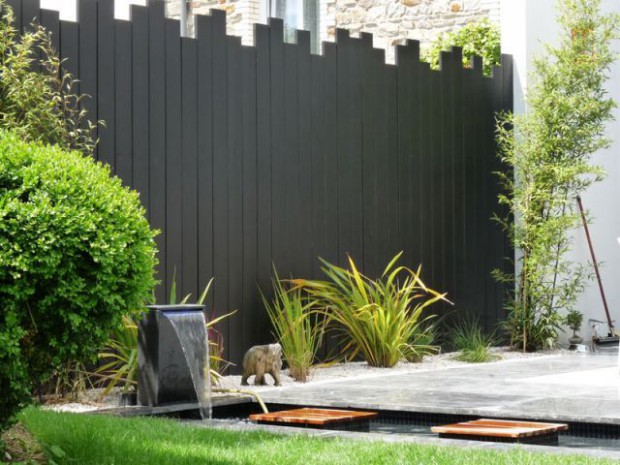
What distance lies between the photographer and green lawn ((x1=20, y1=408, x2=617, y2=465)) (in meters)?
4.50

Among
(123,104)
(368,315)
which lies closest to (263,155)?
(123,104)

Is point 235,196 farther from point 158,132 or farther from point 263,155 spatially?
point 158,132

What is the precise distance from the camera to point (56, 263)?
13.4ft

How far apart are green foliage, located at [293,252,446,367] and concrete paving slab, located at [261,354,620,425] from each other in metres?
0.43

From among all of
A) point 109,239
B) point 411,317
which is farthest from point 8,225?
point 411,317

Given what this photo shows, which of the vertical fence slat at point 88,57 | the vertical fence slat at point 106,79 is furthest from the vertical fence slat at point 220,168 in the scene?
the vertical fence slat at point 88,57

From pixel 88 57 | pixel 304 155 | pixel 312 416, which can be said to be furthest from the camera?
pixel 304 155

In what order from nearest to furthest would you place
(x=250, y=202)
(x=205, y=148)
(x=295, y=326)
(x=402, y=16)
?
1. (x=295, y=326)
2. (x=205, y=148)
3. (x=250, y=202)
4. (x=402, y=16)

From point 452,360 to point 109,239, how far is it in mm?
5829

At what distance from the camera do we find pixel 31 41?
701 cm

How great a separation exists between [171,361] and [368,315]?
2515 mm

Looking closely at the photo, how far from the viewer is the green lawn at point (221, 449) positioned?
450 cm

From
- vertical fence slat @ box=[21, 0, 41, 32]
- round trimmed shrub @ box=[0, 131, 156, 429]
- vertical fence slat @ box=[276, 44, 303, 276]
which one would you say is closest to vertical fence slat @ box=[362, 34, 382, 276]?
vertical fence slat @ box=[276, 44, 303, 276]

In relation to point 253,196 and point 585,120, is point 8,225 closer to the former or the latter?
point 253,196
